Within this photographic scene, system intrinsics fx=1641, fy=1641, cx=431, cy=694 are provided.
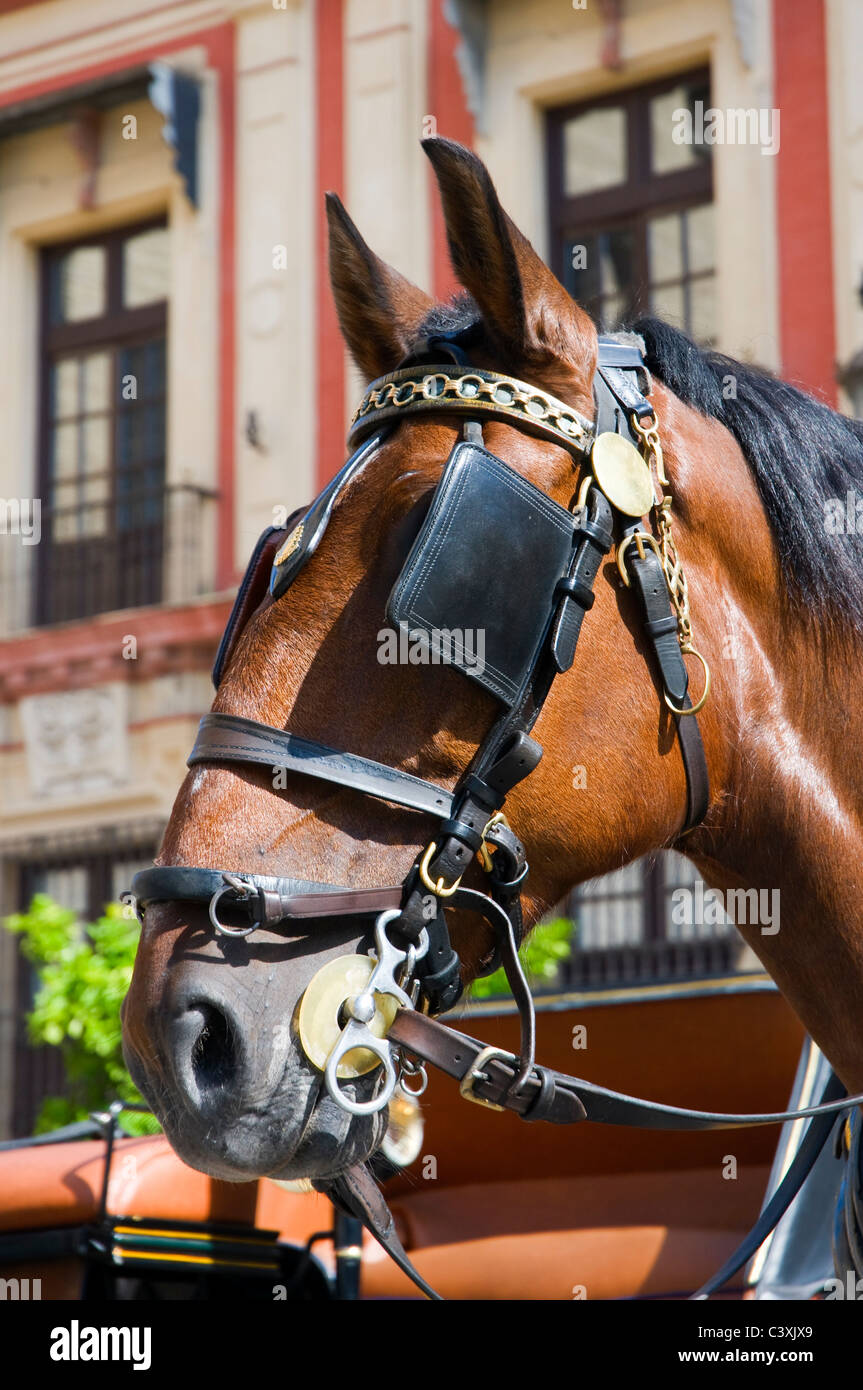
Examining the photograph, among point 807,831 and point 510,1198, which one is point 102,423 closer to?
point 510,1198

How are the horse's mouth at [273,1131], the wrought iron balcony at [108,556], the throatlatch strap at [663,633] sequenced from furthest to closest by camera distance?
1. the wrought iron balcony at [108,556]
2. the throatlatch strap at [663,633]
3. the horse's mouth at [273,1131]

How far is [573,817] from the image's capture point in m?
1.94

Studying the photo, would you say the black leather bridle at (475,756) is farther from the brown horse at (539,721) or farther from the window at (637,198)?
the window at (637,198)

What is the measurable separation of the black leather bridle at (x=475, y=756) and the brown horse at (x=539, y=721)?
2 centimetres

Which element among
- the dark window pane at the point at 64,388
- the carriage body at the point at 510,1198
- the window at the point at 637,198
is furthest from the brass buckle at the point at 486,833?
the dark window pane at the point at 64,388

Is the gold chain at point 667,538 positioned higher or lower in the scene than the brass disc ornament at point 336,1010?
higher

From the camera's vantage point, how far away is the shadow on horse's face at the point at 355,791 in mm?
1743

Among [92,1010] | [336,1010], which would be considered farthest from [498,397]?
[92,1010]

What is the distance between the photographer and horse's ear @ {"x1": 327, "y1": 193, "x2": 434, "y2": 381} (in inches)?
87.5

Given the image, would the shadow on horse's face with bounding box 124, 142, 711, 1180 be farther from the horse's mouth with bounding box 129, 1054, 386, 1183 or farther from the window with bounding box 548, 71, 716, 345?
the window with bounding box 548, 71, 716, 345

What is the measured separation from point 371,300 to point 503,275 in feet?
1.03

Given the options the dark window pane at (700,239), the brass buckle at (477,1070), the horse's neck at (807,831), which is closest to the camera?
the brass buckle at (477,1070)

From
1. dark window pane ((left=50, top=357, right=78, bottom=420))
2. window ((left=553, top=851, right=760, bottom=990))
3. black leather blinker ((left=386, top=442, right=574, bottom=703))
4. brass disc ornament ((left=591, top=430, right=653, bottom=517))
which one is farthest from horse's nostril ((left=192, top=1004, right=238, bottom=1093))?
dark window pane ((left=50, top=357, right=78, bottom=420))

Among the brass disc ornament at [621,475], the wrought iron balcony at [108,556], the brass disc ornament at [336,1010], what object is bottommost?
the brass disc ornament at [336,1010]
